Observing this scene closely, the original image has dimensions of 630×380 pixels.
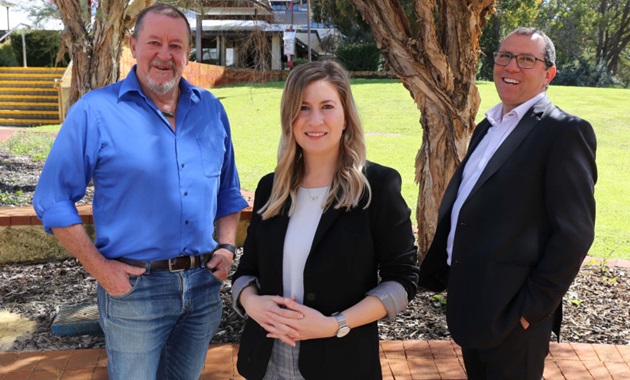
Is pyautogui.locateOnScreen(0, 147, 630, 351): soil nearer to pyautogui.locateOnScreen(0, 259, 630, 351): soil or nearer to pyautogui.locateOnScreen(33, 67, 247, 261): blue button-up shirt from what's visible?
pyautogui.locateOnScreen(0, 259, 630, 351): soil

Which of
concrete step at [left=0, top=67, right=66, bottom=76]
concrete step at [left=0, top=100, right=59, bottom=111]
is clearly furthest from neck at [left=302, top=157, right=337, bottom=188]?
concrete step at [left=0, top=67, right=66, bottom=76]

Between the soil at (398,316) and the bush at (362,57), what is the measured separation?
2677cm

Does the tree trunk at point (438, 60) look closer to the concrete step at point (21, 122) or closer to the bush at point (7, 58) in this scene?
the concrete step at point (21, 122)

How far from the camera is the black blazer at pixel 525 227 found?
2381 mm

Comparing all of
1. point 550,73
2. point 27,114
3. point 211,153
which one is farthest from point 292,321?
point 27,114

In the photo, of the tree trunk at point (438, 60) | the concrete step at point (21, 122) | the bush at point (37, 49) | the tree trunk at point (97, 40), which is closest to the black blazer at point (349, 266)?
the tree trunk at point (438, 60)

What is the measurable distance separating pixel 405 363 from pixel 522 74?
2023mm

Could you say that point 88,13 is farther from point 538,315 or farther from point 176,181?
point 538,315

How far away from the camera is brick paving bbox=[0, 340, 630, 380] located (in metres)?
3.80

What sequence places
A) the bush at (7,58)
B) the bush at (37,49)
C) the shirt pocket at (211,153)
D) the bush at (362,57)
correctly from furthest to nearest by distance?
the bush at (362,57), the bush at (7,58), the bush at (37,49), the shirt pocket at (211,153)

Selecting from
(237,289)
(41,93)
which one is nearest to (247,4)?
(237,289)

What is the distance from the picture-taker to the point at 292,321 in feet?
7.32

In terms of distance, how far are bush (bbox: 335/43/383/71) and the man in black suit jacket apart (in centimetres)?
2931

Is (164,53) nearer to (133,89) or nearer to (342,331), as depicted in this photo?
(133,89)
